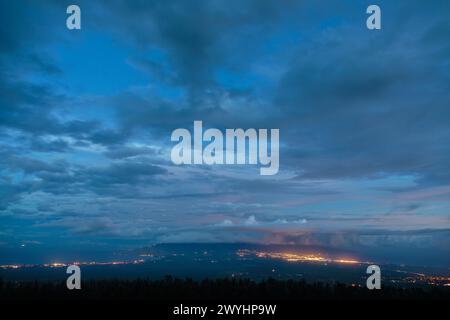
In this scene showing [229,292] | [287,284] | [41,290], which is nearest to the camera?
[229,292]

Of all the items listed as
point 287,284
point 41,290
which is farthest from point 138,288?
point 287,284
